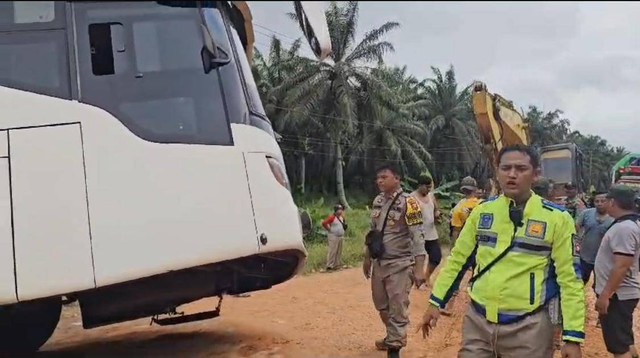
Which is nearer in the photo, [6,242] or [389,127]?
[6,242]

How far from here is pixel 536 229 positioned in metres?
3.22

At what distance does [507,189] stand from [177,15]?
2.22 m

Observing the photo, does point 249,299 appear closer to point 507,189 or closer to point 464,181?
point 464,181

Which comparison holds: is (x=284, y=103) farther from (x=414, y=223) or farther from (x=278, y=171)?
(x=278, y=171)

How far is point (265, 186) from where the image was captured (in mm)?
4164

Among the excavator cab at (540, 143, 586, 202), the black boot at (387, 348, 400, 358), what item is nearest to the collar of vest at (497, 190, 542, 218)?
the black boot at (387, 348, 400, 358)

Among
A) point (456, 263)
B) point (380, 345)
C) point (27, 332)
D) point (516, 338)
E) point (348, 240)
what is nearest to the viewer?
point (516, 338)

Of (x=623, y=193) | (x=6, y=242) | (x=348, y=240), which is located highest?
(x=6, y=242)

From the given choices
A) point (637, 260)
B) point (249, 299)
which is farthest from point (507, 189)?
point (249, 299)

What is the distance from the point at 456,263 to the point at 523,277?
1.36ft

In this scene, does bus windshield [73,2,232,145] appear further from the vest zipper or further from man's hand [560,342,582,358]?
man's hand [560,342,582,358]

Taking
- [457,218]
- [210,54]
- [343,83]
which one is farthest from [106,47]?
[343,83]

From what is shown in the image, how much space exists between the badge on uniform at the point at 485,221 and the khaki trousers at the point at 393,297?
190cm

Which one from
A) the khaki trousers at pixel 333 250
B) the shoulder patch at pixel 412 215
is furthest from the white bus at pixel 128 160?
the khaki trousers at pixel 333 250
